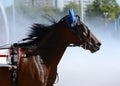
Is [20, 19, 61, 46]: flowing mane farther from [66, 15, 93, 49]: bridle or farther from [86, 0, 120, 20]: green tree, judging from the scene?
[86, 0, 120, 20]: green tree

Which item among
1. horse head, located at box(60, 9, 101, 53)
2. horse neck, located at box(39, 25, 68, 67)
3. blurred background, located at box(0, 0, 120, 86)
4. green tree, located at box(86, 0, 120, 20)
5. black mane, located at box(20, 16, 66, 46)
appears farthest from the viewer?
green tree, located at box(86, 0, 120, 20)

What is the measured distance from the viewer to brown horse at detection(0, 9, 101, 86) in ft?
25.6

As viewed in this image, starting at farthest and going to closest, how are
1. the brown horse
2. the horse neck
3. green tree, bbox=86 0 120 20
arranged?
green tree, bbox=86 0 120 20 < the horse neck < the brown horse

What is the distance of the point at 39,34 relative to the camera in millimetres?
8203

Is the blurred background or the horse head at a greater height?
the horse head

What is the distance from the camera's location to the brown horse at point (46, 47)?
7805mm

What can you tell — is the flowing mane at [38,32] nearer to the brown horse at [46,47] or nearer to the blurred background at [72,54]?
the brown horse at [46,47]

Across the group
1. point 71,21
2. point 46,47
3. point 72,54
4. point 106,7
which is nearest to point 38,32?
point 46,47

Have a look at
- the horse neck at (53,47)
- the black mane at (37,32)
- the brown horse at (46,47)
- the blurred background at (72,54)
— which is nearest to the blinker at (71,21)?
the brown horse at (46,47)

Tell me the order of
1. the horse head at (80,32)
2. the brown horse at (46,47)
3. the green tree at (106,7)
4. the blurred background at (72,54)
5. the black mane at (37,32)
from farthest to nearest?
the green tree at (106,7)
the blurred background at (72,54)
the black mane at (37,32)
the horse head at (80,32)
the brown horse at (46,47)

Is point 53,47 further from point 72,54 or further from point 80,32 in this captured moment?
point 72,54

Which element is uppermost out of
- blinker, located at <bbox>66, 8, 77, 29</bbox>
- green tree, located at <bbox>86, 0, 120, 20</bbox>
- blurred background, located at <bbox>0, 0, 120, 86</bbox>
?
blinker, located at <bbox>66, 8, 77, 29</bbox>

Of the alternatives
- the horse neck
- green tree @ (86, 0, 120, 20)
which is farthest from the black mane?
green tree @ (86, 0, 120, 20)

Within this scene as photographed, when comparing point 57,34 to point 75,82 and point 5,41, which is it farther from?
point 5,41
